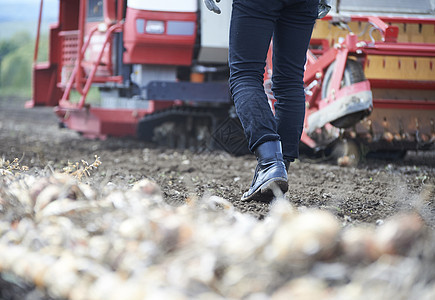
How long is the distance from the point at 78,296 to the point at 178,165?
372cm

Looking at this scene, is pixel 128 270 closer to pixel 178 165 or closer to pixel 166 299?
pixel 166 299

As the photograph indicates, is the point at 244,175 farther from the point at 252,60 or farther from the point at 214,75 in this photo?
the point at 214,75

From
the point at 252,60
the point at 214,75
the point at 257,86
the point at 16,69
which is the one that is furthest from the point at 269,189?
the point at 16,69

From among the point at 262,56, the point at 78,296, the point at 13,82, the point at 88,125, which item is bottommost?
the point at 13,82

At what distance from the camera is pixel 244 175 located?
14.6 feet

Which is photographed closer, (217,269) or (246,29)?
(217,269)

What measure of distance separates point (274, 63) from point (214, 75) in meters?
4.05

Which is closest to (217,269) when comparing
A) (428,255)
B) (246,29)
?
(428,255)

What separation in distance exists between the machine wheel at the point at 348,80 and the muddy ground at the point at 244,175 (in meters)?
0.37

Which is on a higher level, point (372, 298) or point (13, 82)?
point (372, 298)

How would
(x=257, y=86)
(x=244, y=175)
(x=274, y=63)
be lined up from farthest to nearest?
(x=244, y=175) < (x=274, y=63) < (x=257, y=86)

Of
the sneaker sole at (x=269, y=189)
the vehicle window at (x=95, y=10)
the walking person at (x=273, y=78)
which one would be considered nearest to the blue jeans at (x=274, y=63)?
the walking person at (x=273, y=78)

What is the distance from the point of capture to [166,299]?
117 cm

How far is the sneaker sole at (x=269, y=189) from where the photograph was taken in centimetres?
279
